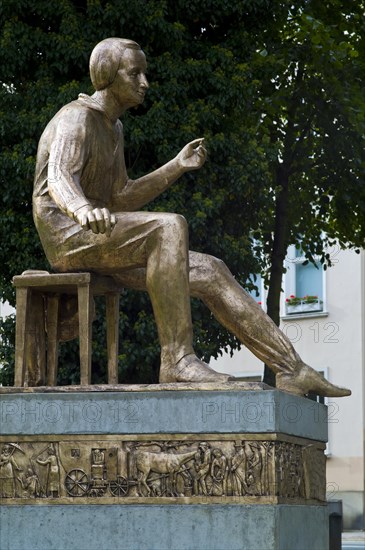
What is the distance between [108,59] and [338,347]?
21.8 m

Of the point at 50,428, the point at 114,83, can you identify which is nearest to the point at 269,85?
the point at 114,83

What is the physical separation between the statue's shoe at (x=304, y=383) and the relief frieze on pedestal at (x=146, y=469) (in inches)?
22.9

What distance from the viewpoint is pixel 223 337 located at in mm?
18016

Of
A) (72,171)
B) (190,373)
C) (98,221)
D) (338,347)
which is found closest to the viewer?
(98,221)

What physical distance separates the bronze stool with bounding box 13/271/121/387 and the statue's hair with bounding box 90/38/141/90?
134 centimetres

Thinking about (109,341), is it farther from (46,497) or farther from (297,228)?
(297,228)

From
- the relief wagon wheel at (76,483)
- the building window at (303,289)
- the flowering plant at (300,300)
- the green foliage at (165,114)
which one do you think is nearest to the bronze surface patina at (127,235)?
the relief wagon wheel at (76,483)

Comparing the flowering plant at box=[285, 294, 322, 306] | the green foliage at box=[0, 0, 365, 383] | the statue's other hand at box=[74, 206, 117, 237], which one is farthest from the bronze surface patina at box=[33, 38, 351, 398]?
the flowering plant at box=[285, 294, 322, 306]

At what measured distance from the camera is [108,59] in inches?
355

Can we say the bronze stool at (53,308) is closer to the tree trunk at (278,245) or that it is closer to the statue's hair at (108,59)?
the statue's hair at (108,59)

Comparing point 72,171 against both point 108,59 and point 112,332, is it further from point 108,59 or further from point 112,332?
point 112,332

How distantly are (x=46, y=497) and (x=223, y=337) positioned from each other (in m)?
9.97

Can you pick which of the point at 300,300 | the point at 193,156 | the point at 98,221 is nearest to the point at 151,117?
the point at 193,156

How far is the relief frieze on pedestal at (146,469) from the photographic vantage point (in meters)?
7.98
